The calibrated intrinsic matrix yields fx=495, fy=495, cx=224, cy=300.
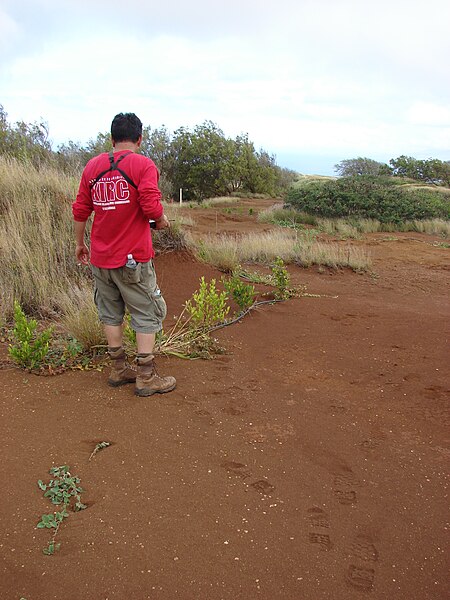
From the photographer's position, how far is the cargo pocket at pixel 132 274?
3.34 metres

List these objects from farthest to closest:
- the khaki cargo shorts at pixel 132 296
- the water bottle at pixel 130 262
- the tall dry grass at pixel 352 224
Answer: the tall dry grass at pixel 352 224 → the khaki cargo shorts at pixel 132 296 → the water bottle at pixel 130 262

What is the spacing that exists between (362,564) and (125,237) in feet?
7.63

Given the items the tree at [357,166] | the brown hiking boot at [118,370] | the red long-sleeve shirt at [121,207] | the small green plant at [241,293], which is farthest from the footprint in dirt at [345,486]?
the tree at [357,166]

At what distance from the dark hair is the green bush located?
14.5 metres

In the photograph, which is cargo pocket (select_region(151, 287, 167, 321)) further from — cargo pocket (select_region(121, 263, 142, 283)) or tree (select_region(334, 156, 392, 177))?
tree (select_region(334, 156, 392, 177))

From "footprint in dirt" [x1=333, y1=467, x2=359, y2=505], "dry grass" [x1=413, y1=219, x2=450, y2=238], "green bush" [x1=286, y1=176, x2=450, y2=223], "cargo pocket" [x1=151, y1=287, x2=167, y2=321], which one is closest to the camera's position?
"footprint in dirt" [x1=333, y1=467, x2=359, y2=505]

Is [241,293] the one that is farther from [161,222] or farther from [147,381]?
[161,222]

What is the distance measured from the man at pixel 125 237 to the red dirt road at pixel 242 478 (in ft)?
1.11

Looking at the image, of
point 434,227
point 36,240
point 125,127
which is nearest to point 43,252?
point 36,240

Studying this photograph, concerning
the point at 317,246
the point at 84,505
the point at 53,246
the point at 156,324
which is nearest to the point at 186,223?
the point at 317,246

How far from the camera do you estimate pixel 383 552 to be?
7.41 feet

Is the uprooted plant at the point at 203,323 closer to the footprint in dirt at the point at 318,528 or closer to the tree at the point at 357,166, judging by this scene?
the footprint in dirt at the point at 318,528

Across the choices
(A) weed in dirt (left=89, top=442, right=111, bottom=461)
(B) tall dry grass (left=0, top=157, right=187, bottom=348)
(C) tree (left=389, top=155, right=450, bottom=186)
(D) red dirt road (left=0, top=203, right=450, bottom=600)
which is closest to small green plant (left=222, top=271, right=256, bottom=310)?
(D) red dirt road (left=0, top=203, right=450, bottom=600)

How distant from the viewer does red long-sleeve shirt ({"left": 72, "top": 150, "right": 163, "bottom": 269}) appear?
3.17m
